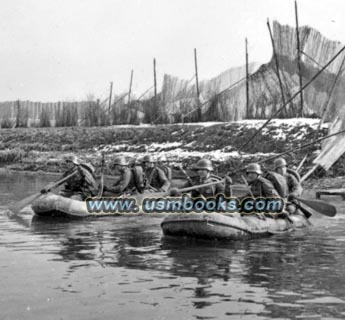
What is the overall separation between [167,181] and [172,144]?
12.5m

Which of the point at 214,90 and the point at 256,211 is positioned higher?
the point at 214,90

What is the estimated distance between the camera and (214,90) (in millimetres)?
33344

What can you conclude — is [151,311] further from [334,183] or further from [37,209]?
[334,183]

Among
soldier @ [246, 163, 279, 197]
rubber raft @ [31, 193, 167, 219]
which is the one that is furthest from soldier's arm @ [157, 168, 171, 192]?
soldier @ [246, 163, 279, 197]

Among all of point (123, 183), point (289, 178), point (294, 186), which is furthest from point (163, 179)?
point (294, 186)

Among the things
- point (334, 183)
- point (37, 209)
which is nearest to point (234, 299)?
point (37, 209)

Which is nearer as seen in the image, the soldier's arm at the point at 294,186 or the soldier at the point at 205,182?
the soldier at the point at 205,182

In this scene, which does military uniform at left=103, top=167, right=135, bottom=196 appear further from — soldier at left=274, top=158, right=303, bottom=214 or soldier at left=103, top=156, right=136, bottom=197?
soldier at left=274, top=158, right=303, bottom=214

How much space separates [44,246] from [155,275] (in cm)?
296

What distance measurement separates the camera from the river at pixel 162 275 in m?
6.50

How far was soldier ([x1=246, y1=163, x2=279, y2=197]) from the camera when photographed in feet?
37.4

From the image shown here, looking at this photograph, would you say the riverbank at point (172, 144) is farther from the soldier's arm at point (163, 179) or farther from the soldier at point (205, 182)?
the soldier at point (205, 182)

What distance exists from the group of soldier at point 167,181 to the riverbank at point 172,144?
6403mm

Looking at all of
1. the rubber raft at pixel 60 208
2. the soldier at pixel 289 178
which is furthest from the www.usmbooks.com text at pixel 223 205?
the rubber raft at pixel 60 208
